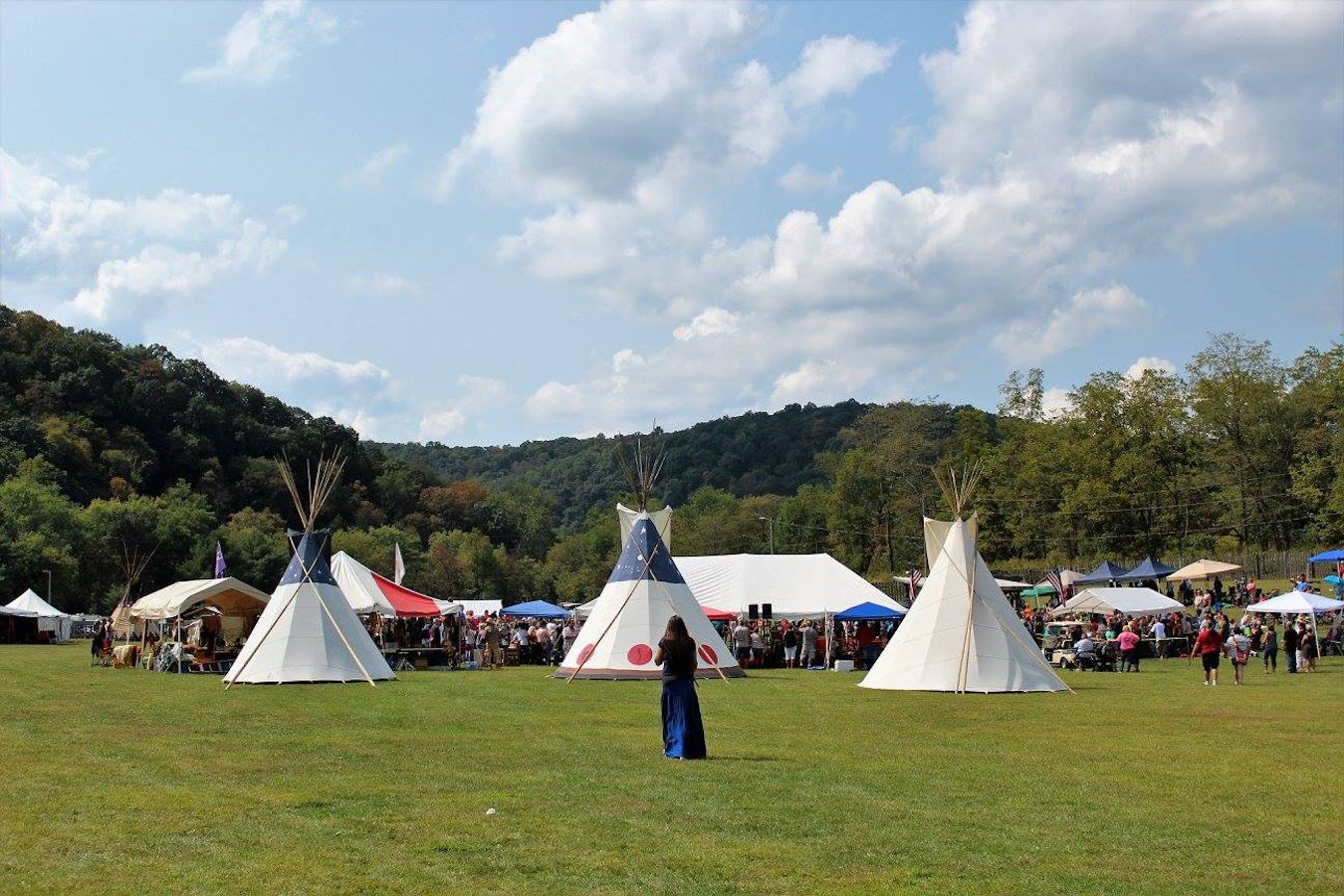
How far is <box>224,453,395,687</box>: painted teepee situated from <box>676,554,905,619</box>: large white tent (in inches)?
560

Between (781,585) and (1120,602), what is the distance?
11.3 m

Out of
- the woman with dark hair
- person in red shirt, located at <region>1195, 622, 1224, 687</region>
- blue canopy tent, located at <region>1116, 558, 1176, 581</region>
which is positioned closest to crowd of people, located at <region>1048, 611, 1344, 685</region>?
person in red shirt, located at <region>1195, 622, 1224, 687</region>

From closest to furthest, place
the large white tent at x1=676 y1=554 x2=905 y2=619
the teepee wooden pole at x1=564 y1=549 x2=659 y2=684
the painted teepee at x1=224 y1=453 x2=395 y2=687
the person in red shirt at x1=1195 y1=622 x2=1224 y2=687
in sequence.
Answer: the person in red shirt at x1=1195 y1=622 x2=1224 y2=687 < the painted teepee at x1=224 y1=453 x2=395 y2=687 < the teepee wooden pole at x1=564 y1=549 x2=659 y2=684 < the large white tent at x1=676 y1=554 x2=905 y2=619

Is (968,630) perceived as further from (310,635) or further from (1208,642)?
(310,635)

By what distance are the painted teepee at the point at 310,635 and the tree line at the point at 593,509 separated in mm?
47905

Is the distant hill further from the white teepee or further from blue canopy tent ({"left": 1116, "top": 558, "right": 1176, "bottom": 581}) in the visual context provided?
the white teepee

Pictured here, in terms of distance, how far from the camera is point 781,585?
41.4m

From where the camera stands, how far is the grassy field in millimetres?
7805

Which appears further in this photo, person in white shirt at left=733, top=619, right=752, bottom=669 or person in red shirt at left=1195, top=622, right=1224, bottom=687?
person in white shirt at left=733, top=619, right=752, bottom=669

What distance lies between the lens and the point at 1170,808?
10.4 meters

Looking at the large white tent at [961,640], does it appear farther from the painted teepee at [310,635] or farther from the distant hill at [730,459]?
the distant hill at [730,459]

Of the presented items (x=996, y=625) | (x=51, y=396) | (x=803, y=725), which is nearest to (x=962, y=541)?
(x=996, y=625)

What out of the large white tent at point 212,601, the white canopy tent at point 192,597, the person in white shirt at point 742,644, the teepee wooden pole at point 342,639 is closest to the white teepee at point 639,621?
the teepee wooden pole at point 342,639

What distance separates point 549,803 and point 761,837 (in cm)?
213
